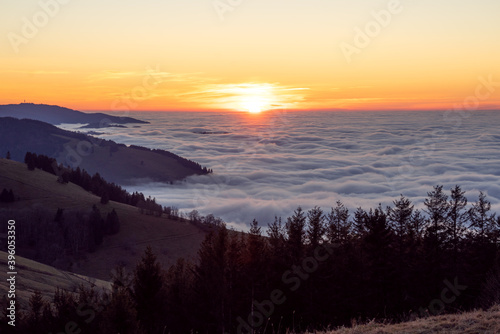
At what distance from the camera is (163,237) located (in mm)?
108938

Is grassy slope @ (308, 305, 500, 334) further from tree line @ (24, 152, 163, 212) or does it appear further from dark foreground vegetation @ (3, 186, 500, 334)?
tree line @ (24, 152, 163, 212)

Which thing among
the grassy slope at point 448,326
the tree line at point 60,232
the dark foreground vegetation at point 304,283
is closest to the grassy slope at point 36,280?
the dark foreground vegetation at point 304,283

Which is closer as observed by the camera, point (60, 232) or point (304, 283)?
point (304, 283)

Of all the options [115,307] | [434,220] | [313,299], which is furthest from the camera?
[434,220]

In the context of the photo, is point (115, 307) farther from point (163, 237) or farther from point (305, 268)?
point (163, 237)

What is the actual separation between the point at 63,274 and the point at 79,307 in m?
36.3

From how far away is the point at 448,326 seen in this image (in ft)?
39.6

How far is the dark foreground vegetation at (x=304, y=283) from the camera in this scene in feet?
89.7

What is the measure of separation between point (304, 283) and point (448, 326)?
56.5ft

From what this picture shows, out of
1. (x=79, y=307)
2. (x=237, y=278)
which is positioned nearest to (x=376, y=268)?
(x=237, y=278)

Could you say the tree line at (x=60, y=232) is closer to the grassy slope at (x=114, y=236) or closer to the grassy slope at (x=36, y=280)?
the grassy slope at (x=114, y=236)

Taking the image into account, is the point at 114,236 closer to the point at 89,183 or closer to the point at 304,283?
the point at 89,183

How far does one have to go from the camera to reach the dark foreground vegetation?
2734cm

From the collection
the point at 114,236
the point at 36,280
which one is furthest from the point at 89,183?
the point at 36,280
